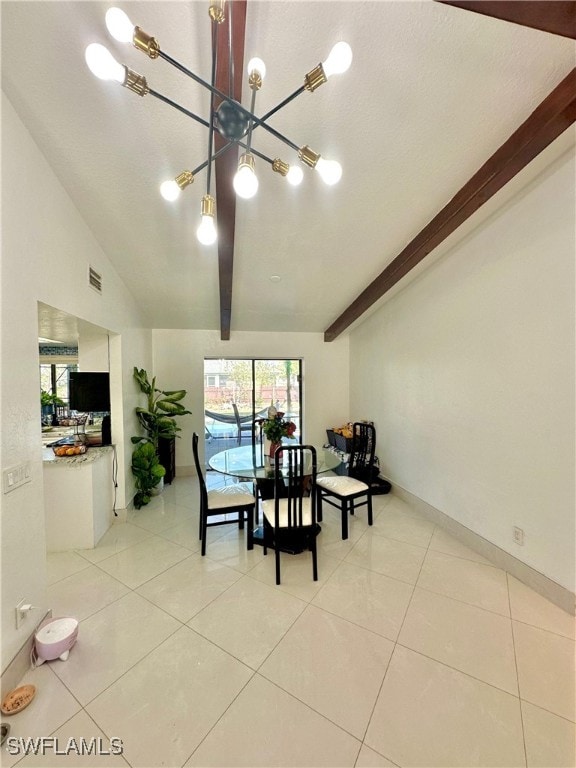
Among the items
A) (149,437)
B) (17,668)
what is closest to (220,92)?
(17,668)

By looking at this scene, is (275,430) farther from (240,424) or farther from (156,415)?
(240,424)

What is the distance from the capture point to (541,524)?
6.93 feet

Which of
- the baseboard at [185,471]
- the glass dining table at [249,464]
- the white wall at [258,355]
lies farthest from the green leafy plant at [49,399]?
the glass dining table at [249,464]

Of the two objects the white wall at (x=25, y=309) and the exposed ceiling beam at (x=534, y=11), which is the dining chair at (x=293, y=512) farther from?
the exposed ceiling beam at (x=534, y=11)

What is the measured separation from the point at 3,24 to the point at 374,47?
164 centimetres

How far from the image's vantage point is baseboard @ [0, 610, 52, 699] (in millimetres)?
1394

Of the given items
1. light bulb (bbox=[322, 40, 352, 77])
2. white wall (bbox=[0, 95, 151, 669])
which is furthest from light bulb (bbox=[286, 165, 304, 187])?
white wall (bbox=[0, 95, 151, 669])

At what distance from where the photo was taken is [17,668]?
58.6 inches

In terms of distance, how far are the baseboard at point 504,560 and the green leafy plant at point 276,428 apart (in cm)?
180

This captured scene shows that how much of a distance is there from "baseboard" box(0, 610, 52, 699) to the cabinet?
2.63 meters

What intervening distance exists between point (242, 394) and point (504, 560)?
165 inches

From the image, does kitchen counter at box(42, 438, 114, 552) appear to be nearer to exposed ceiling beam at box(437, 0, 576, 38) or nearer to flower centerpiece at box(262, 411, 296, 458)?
flower centerpiece at box(262, 411, 296, 458)

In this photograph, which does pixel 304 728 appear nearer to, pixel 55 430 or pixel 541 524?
pixel 541 524

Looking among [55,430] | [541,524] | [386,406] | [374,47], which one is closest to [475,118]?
[374,47]
